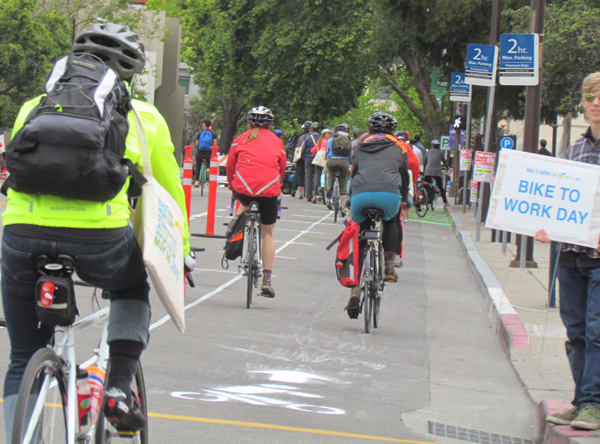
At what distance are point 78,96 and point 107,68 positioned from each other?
229 mm

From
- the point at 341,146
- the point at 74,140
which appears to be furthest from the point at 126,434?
the point at 341,146

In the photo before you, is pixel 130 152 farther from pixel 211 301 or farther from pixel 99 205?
pixel 211 301

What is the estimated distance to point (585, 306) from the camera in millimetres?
5930

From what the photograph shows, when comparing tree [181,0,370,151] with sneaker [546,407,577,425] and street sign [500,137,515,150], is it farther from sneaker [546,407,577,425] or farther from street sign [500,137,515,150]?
sneaker [546,407,577,425]

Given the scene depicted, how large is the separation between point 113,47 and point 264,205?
6.65 m

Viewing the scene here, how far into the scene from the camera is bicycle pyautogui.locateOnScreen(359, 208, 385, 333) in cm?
943

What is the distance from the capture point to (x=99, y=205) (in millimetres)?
3627

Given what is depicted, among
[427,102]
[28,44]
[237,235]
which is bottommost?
[237,235]

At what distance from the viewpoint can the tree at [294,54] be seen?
44406 mm

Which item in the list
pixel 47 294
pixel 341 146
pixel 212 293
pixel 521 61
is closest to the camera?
pixel 47 294

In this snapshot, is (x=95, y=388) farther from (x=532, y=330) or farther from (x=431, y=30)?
(x=431, y=30)

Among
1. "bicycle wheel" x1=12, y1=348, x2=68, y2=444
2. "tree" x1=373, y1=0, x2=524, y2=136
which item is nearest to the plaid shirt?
"bicycle wheel" x1=12, y1=348, x2=68, y2=444

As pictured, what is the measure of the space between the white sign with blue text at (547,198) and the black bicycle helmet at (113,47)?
9.87 feet

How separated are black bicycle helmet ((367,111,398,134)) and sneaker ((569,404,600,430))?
4.64 m
